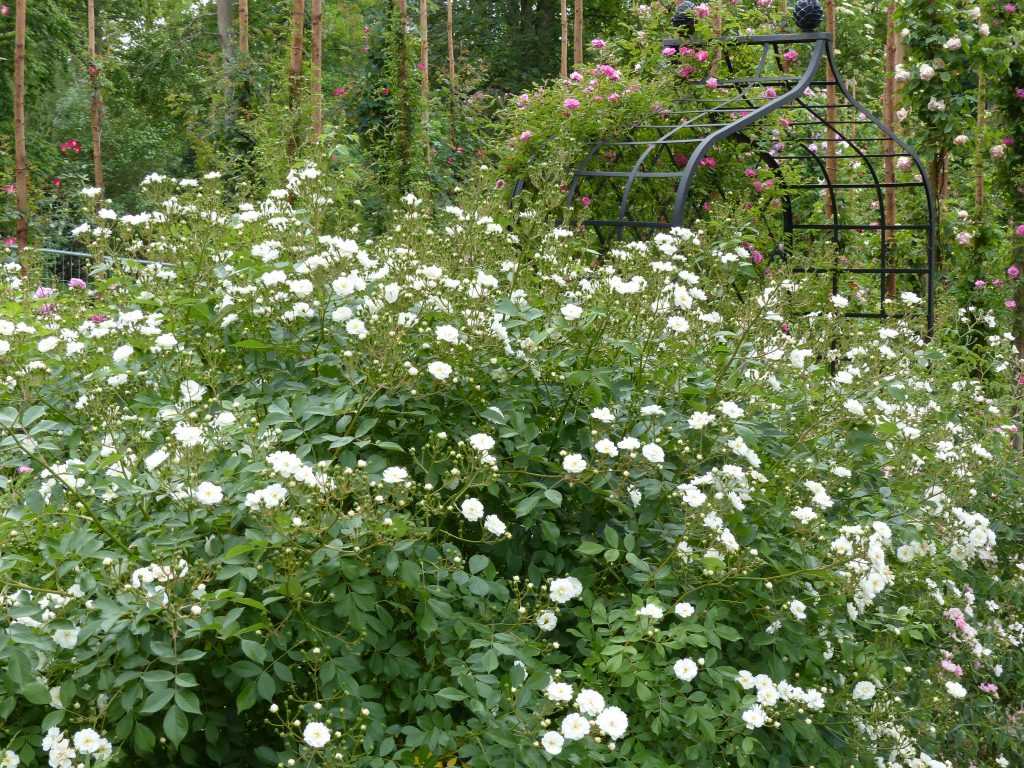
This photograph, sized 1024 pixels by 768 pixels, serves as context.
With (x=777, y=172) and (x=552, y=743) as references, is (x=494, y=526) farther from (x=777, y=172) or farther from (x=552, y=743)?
(x=777, y=172)

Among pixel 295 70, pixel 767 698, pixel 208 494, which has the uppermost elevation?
pixel 295 70

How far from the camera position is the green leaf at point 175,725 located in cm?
147

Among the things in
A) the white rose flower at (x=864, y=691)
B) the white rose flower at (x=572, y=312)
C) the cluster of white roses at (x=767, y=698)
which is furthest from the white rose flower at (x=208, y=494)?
the white rose flower at (x=864, y=691)

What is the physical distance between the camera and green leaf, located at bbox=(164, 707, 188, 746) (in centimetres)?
147

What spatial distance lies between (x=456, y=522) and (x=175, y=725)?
2.76 ft

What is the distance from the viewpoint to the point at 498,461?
2160 millimetres

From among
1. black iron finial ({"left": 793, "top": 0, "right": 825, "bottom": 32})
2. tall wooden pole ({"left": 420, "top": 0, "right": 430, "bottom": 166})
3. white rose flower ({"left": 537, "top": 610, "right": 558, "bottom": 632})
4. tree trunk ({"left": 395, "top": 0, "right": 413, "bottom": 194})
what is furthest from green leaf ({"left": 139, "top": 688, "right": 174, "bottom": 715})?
tall wooden pole ({"left": 420, "top": 0, "right": 430, "bottom": 166})

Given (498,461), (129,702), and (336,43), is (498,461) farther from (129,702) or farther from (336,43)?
(336,43)

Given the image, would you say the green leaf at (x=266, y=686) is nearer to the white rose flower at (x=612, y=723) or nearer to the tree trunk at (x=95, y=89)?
the white rose flower at (x=612, y=723)

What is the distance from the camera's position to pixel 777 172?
20.1ft

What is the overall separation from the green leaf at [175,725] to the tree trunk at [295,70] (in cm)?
552

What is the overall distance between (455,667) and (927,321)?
4290mm

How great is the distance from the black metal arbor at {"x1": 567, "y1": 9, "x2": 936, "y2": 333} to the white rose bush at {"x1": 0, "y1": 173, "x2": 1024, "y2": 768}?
1983mm

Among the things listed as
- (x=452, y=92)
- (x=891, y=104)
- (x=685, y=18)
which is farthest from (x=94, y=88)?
(x=891, y=104)
